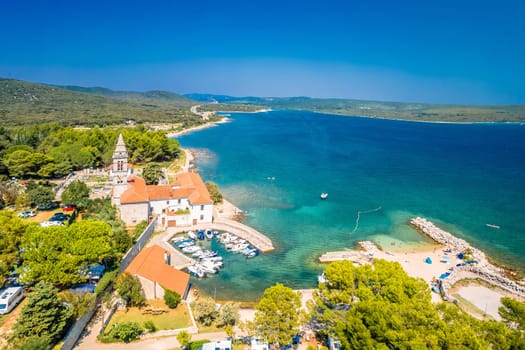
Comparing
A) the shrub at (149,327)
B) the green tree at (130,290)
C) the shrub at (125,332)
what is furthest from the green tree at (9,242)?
the shrub at (149,327)

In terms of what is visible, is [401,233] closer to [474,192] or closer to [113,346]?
[474,192]

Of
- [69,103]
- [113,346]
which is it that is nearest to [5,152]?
[113,346]

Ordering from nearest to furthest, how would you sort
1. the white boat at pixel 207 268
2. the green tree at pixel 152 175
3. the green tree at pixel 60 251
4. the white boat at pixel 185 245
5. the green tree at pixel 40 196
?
1. the green tree at pixel 60 251
2. the white boat at pixel 207 268
3. the white boat at pixel 185 245
4. the green tree at pixel 40 196
5. the green tree at pixel 152 175

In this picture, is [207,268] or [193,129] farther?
[193,129]

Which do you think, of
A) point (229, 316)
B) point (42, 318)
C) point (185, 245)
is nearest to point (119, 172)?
point (185, 245)

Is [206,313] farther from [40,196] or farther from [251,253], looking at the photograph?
[40,196]

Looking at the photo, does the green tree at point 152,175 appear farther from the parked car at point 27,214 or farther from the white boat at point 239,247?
the white boat at point 239,247

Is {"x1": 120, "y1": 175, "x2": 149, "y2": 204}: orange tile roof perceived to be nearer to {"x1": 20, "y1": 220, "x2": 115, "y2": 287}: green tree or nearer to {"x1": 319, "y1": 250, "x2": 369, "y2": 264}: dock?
{"x1": 20, "y1": 220, "x2": 115, "y2": 287}: green tree
